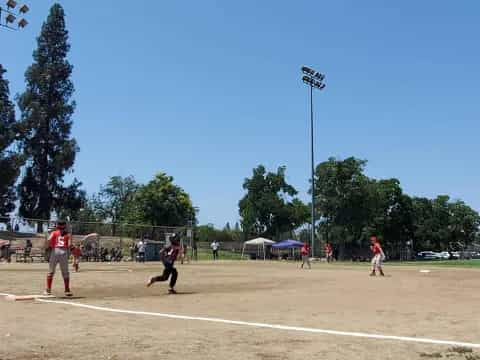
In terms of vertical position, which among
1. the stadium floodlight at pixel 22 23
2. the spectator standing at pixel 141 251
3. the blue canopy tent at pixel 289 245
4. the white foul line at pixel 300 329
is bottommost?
the white foul line at pixel 300 329

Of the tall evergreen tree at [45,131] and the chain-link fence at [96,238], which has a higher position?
the tall evergreen tree at [45,131]

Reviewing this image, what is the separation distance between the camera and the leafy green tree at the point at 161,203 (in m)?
83.6

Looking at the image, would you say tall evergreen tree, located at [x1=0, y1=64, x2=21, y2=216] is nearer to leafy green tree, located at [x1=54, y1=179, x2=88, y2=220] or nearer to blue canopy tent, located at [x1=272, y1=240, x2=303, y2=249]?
leafy green tree, located at [x1=54, y1=179, x2=88, y2=220]

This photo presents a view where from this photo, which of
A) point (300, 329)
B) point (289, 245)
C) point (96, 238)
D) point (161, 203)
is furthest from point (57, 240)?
point (161, 203)

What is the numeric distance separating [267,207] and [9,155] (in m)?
42.3

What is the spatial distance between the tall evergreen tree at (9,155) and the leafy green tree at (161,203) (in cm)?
2153

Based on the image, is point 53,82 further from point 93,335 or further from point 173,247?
point 93,335

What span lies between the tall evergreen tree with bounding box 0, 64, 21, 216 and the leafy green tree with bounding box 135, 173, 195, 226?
2153 centimetres

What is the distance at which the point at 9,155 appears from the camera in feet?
202

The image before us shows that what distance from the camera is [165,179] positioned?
87000mm

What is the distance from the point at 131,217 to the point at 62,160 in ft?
76.4

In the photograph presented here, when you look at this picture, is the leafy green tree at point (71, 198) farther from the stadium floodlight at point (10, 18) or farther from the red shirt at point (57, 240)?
the red shirt at point (57, 240)

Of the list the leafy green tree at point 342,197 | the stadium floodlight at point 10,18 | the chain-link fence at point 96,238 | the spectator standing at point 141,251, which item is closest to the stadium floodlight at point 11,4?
the stadium floodlight at point 10,18

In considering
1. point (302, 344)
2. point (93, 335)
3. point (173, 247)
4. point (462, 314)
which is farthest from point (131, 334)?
point (173, 247)
